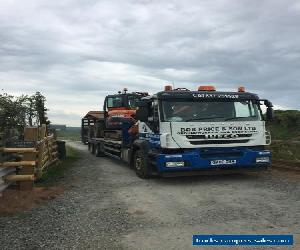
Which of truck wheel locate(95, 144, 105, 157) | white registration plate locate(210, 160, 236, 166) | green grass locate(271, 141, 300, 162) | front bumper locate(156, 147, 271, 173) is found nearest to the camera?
front bumper locate(156, 147, 271, 173)

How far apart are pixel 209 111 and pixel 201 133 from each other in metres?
0.77

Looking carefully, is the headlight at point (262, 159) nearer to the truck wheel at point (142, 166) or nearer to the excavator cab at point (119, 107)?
the truck wheel at point (142, 166)

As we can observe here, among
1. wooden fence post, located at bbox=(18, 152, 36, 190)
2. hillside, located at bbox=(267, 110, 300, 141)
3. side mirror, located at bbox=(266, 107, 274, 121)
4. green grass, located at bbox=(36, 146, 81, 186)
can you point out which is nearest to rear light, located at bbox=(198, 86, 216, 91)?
side mirror, located at bbox=(266, 107, 274, 121)

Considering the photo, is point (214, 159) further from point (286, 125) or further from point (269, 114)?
point (286, 125)

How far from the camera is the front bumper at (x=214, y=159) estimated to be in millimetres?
10766

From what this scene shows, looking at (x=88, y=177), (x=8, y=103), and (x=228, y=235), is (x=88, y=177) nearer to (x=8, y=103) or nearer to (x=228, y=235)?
(x=8, y=103)

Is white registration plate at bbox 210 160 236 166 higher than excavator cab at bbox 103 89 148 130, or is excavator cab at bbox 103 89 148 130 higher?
excavator cab at bbox 103 89 148 130

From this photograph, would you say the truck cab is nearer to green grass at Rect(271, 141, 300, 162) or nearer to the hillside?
green grass at Rect(271, 141, 300, 162)

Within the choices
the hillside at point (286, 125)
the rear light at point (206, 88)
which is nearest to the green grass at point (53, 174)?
the rear light at point (206, 88)

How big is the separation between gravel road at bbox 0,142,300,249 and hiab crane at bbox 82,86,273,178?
49 centimetres

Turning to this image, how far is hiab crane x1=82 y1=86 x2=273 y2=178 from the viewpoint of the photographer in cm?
1090

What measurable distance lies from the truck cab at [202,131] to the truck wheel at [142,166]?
0.03m

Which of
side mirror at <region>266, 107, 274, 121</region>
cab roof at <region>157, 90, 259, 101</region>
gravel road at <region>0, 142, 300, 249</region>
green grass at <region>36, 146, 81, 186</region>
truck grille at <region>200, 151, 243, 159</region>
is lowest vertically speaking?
gravel road at <region>0, 142, 300, 249</region>

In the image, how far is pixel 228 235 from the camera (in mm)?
6398
